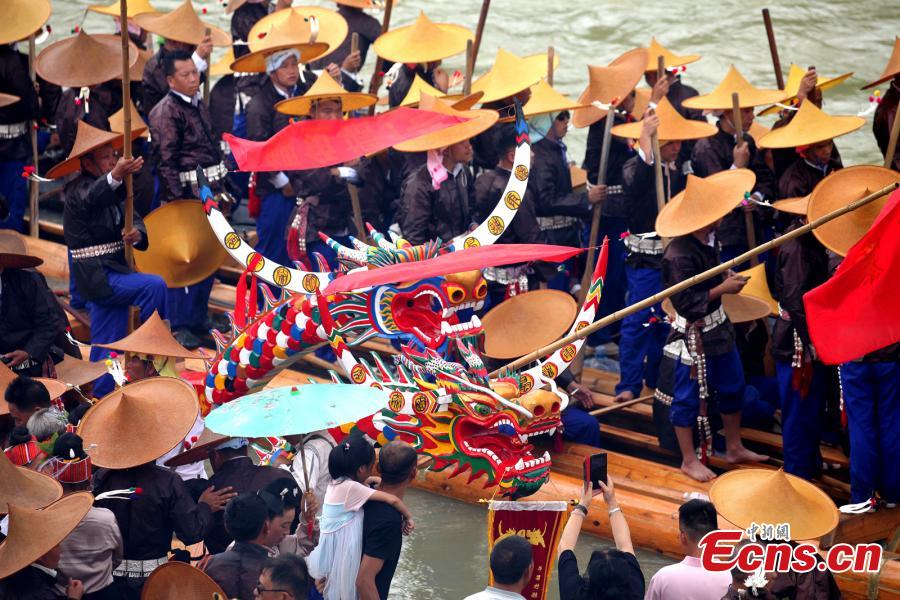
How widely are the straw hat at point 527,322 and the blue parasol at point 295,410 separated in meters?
1.58

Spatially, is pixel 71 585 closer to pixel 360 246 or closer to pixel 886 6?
pixel 360 246

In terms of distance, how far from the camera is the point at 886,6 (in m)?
14.5

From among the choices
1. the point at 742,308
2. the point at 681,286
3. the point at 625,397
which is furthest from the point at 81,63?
the point at 681,286

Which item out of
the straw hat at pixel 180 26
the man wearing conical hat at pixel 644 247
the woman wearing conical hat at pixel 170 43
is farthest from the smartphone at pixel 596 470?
the straw hat at pixel 180 26

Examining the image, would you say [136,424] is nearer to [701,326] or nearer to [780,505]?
[780,505]

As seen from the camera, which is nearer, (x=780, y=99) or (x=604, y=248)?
(x=604, y=248)

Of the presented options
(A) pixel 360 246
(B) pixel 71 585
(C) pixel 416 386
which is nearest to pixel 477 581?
(C) pixel 416 386

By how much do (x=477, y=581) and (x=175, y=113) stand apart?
11.7 ft

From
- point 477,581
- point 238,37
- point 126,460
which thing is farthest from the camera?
point 238,37

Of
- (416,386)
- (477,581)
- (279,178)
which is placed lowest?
(477,581)

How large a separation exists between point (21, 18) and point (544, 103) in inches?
137

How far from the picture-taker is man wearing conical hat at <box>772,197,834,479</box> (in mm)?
6594

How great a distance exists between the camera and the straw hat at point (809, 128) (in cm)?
706

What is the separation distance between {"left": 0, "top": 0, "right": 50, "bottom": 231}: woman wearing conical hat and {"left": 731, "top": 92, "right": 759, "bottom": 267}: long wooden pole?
448 centimetres
